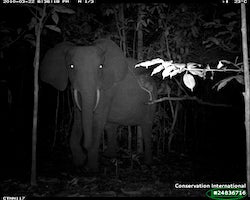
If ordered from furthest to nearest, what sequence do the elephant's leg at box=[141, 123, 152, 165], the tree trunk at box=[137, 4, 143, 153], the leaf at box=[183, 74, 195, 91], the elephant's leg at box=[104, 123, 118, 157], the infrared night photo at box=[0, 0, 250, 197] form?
the elephant's leg at box=[104, 123, 118, 157], the tree trunk at box=[137, 4, 143, 153], the elephant's leg at box=[141, 123, 152, 165], the infrared night photo at box=[0, 0, 250, 197], the leaf at box=[183, 74, 195, 91]

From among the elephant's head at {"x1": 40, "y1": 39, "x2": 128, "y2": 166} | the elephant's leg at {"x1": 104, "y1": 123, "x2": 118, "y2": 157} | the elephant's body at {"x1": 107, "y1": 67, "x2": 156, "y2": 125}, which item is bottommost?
the elephant's leg at {"x1": 104, "y1": 123, "x2": 118, "y2": 157}

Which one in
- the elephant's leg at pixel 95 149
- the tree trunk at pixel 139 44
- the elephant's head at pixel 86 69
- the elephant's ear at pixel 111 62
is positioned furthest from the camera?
the tree trunk at pixel 139 44

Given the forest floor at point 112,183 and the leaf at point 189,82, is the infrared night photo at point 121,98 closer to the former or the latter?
the forest floor at point 112,183

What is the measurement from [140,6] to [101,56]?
61.1 inches

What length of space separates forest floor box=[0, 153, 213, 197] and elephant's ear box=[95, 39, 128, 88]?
162cm

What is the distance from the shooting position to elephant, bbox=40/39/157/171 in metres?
4.84

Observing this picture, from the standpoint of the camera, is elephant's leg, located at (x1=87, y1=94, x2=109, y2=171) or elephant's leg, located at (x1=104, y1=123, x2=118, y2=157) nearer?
elephant's leg, located at (x1=87, y1=94, x2=109, y2=171)

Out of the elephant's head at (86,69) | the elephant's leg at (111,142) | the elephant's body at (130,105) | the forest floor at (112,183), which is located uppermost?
the elephant's head at (86,69)

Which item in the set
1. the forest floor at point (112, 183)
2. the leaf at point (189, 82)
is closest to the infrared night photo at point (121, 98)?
the forest floor at point (112, 183)

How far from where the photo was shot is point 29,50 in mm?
7152

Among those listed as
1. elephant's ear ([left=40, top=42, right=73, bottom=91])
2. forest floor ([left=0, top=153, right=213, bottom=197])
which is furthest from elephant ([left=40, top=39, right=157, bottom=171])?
forest floor ([left=0, top=153, right=213, bottom=197])

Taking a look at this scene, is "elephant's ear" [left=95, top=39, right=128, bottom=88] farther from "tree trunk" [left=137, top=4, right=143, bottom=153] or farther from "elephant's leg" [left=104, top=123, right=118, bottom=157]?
"elephant's leg" [left=104, top=123, right=118, bottom=157]

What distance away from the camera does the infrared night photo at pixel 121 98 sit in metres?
4.13

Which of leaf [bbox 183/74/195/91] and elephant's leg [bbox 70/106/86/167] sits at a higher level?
leaf [bbox 183/74/195/91]
